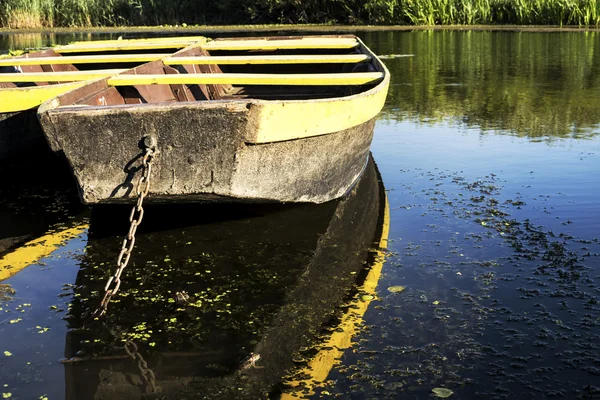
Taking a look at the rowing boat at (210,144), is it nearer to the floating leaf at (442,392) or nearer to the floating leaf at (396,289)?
the floating leaf at (396,289)

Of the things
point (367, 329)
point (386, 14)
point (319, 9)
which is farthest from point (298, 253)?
point (319, 9)

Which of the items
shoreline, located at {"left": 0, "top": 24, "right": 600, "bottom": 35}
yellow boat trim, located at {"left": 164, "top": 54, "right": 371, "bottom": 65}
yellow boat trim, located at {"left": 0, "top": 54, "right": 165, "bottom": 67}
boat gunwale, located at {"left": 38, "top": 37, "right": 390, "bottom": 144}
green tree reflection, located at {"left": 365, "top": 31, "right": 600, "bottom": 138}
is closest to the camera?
boat gunwale, located at {"left": 38, "top": 37, "right": 390, "bottom": 144}

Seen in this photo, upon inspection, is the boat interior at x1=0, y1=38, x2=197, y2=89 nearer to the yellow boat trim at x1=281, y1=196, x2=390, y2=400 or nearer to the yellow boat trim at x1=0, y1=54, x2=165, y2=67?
the yellow boat trim at x1=0, y1=54, x2=165, y2=67

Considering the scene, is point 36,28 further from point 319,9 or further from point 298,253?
point 298,253

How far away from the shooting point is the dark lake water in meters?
3.00

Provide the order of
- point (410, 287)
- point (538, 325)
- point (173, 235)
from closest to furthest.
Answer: point (538, 325) < point (410, 287) < point (173, 235)

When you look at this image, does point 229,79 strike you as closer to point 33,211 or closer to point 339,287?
point 33,211

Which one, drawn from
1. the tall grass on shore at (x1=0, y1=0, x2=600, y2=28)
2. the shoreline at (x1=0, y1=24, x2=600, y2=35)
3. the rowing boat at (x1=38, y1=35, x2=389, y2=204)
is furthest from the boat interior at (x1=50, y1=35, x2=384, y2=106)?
the tall grass on shore at (x1=0, y1=0, x2=600, y2=28)

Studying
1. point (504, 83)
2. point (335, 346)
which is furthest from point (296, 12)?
point (335, 346)

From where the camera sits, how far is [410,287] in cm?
384

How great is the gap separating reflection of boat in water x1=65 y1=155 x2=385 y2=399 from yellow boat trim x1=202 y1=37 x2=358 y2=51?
2.93m

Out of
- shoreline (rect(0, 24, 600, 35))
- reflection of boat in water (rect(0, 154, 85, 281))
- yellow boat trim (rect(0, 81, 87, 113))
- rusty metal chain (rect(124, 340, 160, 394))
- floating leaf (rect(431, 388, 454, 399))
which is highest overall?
yellow boat trim (rect(0, 81, 87, 113))

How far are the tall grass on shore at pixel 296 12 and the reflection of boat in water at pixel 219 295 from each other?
16.2m

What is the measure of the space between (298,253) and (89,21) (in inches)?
875
